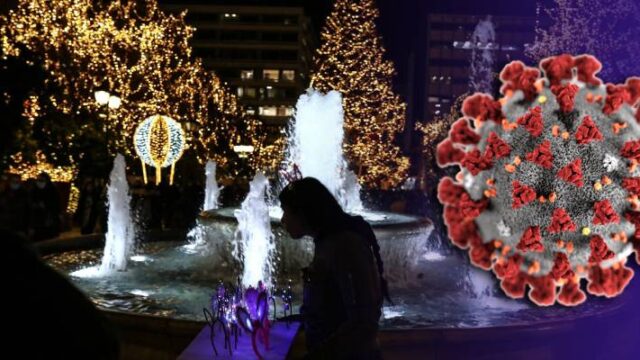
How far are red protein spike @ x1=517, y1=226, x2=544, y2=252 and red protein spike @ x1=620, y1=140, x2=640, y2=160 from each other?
100 cm

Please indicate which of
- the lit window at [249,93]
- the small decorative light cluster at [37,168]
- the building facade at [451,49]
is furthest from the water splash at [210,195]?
the lit window at [249,93]

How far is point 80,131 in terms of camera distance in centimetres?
2116

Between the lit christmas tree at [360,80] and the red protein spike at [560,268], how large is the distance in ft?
115

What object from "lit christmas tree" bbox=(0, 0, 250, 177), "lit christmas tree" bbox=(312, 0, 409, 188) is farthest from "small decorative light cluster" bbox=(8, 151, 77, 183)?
"lit christmas tree" bbox=(312, 0, 409, 188)

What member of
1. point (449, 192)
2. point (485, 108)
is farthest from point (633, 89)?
point (449, 192)

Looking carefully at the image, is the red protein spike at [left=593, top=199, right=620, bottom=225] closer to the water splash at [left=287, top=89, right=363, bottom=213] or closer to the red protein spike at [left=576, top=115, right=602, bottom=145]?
the red protein spike at [left=576, top=115, right=602, bottom=145]

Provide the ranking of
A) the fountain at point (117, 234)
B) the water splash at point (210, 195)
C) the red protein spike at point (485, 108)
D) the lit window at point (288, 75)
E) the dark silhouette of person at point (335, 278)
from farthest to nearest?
1. the lit window at point (288, 75)
2. the water splash at point (210, 195)
3. the fountain at point (117, 234)
4. the red protein spike at point (485, 108)
5. the dark silhouette of person at point (335, 278)

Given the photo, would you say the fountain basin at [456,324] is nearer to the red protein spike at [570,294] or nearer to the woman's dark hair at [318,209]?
the red protein spike at [570,294]

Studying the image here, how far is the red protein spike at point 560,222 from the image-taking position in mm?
5664

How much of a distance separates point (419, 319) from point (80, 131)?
16539mm

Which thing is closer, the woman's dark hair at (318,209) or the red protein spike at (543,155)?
the woman's dark hair at (318,209)

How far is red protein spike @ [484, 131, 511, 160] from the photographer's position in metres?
5.78

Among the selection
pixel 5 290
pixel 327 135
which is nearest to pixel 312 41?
pixel 327 135

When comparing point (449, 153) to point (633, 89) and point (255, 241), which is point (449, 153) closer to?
point (633, 89)
